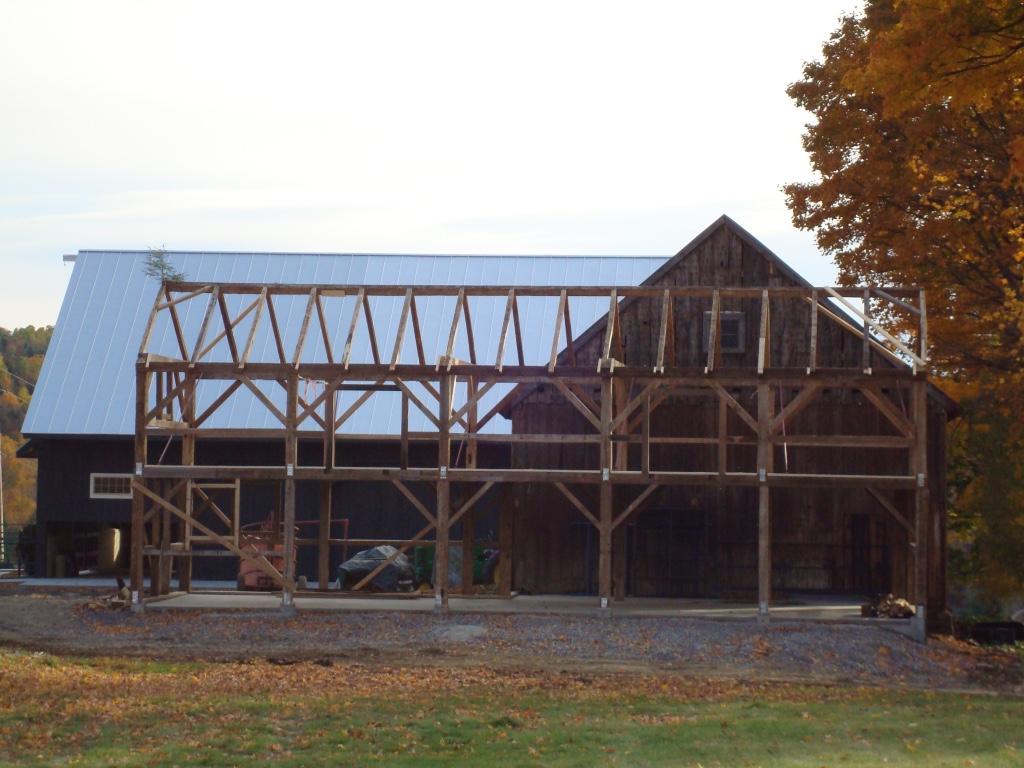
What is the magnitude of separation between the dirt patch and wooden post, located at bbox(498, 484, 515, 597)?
11.3ft

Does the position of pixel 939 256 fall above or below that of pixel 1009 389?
above

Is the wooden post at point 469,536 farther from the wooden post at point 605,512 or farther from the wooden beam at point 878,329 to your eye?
the wooden beam at point 878,329

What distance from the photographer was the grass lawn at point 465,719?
12961 millimetres

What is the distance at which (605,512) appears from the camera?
23938 millimetres

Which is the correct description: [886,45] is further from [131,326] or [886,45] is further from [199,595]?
[131,326]

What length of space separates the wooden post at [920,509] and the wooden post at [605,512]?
17.8 ft

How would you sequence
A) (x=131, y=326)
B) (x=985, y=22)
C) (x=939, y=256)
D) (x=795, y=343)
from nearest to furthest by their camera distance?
1. (x=985, y=22)
2. (x=939, y=256)
3. (x=795, y=343)
4. (x=131, y=326)

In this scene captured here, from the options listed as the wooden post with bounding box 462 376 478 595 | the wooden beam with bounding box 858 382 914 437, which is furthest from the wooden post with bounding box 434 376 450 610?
the wooden beam with bounding box 858 382 914 437

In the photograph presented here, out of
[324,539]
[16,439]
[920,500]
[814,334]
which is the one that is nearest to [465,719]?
[920,500]

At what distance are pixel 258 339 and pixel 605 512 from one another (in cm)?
1753

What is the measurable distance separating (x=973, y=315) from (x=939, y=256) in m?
1.91

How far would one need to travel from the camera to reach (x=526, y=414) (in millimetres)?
28734

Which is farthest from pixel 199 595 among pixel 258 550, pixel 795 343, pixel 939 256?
pixel 939 256

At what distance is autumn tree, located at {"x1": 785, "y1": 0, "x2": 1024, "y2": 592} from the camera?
24625mm
